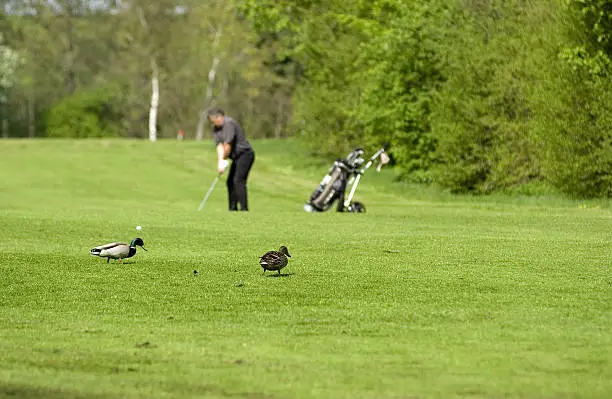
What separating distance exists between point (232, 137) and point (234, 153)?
1.42 feet

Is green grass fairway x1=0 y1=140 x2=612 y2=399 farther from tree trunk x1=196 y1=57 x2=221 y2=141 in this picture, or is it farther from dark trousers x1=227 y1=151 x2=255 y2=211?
tree trunk x1=196 y1=57 x2=221 y2=141

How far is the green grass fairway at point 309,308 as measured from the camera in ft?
27.5

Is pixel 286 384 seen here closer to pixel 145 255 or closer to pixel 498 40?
pixel 145 255

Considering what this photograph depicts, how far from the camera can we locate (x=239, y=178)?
26859mm

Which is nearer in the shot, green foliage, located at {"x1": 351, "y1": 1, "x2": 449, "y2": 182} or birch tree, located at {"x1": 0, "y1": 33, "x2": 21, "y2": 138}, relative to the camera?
green foliage, located at {"x1": 351, "y1": 1, "x2": 449, "y2": 182}

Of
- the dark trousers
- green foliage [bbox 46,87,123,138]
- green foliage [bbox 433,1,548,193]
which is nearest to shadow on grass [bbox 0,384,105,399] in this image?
the dark trousers

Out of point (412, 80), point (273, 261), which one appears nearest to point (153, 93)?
point (412, 80)

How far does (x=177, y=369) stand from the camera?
8742mm

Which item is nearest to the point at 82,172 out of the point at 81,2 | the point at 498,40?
the point at 498,40

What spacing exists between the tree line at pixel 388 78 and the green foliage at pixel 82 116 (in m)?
0.14

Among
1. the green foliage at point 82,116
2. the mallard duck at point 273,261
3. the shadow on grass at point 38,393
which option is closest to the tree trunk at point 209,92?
the green foliage at point 82,116

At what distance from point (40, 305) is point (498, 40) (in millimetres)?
25416

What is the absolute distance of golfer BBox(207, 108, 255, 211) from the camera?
87.4 ft

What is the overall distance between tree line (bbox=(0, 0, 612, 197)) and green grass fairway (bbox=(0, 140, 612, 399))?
792 cm
